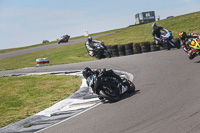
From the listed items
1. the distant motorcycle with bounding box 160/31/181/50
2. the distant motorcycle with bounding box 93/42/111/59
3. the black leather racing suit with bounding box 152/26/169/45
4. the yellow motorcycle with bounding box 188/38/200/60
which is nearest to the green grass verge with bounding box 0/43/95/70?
the distant motorcycle with bounding box 93/42/111/59

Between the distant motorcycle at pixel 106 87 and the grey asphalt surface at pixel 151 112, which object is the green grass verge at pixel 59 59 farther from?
the grey asphalt surface at pixel 151 112

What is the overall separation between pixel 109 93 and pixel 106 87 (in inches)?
8.0

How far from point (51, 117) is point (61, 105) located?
1168 mm

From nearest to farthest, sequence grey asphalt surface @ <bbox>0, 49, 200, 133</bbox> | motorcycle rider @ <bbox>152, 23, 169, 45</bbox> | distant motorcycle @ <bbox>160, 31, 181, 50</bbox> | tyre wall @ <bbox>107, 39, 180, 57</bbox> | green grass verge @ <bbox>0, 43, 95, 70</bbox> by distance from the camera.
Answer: grey asphalt surface @ <bbox>0, 49, 200, 133</bbox>, distant motorcycle @ <bbox>160, 31, 181, 50</bbox>, motorcycle rider @ <bbox>152, 23, 169, 45</bbox>, tyre wall @ <bbox>107, 39, 180, 57</bbox>, green grass verge @ <bbox>0, 43, 95, 70</bbox>

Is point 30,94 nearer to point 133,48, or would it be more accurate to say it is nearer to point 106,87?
point 106,87

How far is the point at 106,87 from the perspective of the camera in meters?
7.89

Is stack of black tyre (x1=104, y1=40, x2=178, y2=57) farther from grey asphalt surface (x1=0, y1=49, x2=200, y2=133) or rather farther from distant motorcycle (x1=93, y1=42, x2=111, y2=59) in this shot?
grey asphalt surface (x1=0, y1=49, x2=200, y2=133)

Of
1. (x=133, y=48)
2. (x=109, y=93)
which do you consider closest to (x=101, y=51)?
(x=133, y=48)

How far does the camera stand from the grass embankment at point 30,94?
28.9ft

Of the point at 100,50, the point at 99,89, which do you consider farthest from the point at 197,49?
the point at 100,50

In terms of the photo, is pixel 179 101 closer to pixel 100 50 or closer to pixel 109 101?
pixel 109 101

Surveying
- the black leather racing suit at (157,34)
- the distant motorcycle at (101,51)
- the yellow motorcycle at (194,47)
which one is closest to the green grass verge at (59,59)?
the distant motorcycle at (101,51)

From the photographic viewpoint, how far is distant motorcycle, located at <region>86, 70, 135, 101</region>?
7.67 meters

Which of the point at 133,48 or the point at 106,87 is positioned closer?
the point at 106,87
